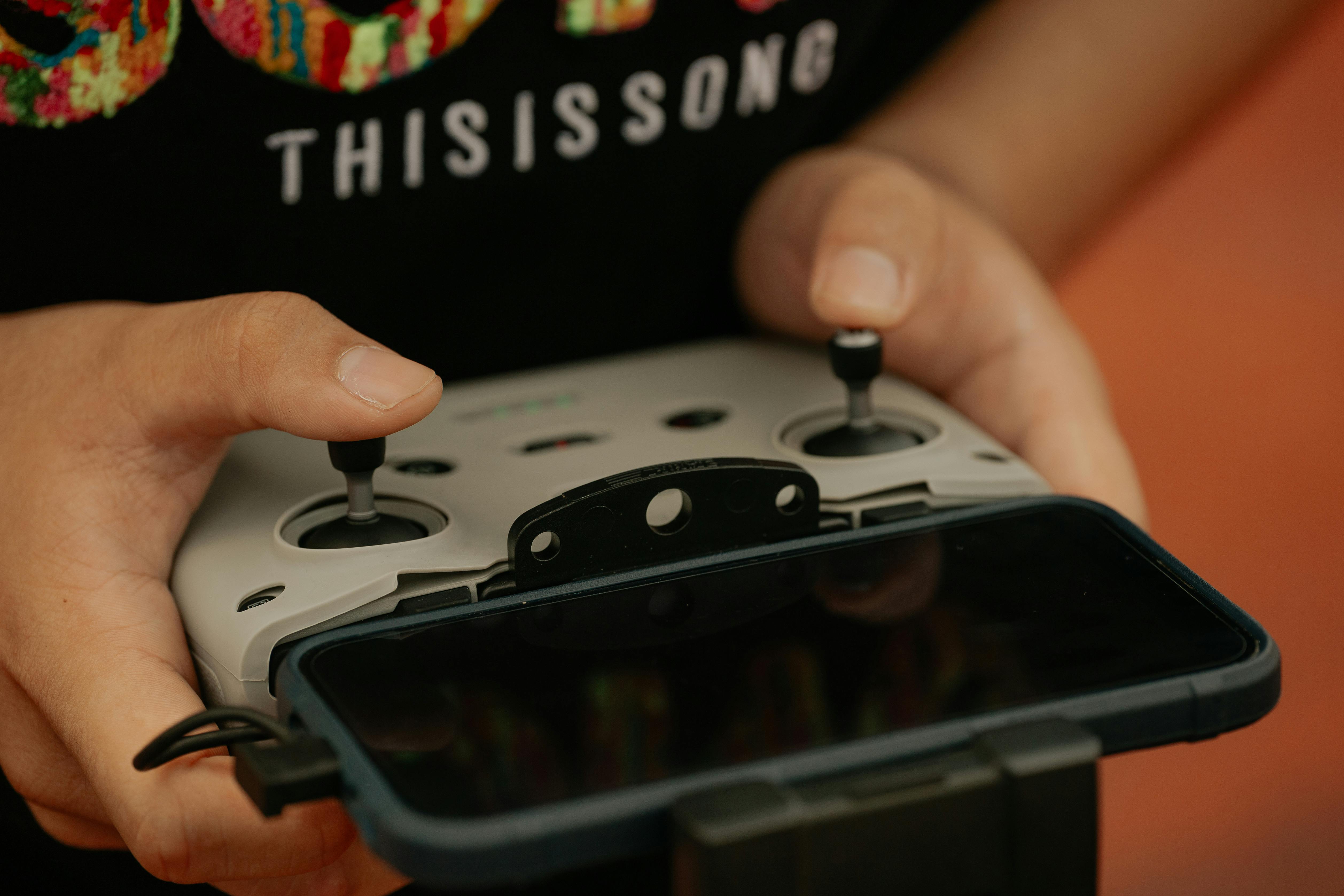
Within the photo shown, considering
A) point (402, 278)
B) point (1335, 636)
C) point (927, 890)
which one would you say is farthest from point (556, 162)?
point (1335, 636)

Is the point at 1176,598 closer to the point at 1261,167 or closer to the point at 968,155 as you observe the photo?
the point at 968,155

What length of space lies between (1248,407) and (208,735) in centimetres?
86

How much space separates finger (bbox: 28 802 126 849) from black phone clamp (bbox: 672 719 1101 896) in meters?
0.23

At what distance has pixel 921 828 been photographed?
255 mm

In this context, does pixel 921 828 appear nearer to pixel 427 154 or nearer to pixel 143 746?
pixel 143 746

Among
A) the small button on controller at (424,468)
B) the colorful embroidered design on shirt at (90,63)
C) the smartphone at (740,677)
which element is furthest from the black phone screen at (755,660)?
the colorful embroidered design on shirt at (90,63)

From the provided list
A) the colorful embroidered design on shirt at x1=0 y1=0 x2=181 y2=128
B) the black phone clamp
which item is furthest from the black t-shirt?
the black phone clamp

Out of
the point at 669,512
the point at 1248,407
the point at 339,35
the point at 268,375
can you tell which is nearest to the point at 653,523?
the point at 669,512

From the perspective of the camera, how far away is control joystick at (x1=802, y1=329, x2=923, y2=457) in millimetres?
410

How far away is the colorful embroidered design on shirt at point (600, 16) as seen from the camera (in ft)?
1.58

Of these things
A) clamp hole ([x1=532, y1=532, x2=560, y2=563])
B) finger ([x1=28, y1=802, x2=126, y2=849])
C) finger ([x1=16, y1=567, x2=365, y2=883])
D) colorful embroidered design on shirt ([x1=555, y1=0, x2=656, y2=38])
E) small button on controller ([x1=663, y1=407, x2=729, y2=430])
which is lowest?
finger ([x1=28, y1=802, x2=126, y2=849])

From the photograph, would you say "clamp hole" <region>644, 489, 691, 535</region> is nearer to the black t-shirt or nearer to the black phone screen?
the black phone screen

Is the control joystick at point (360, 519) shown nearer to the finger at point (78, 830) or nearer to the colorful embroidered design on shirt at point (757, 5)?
the finger at point (78, 830)

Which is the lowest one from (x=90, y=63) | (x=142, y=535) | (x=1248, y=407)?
(x=1248, y=407)
